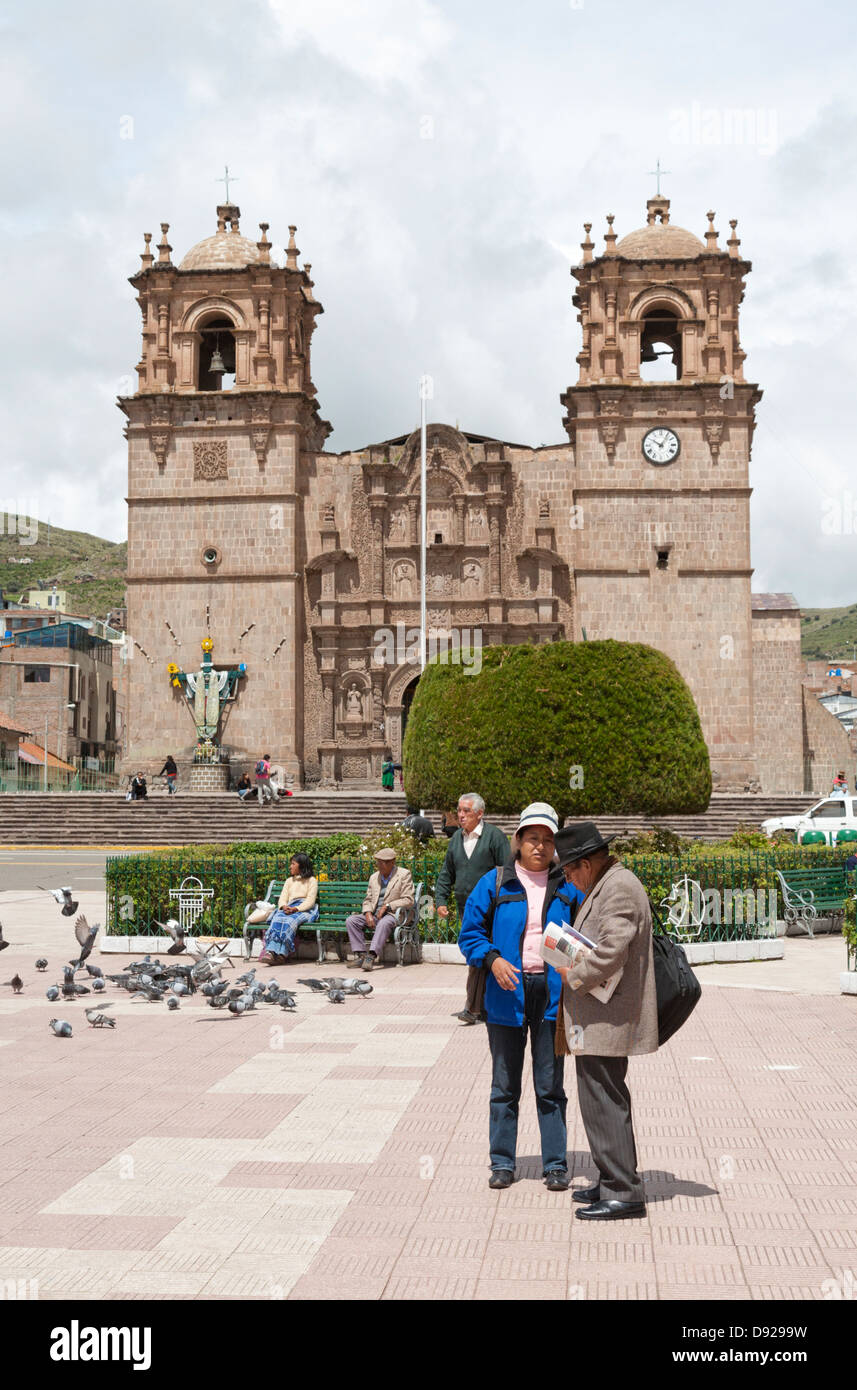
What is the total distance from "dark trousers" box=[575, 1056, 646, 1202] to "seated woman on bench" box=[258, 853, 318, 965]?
23.8ft

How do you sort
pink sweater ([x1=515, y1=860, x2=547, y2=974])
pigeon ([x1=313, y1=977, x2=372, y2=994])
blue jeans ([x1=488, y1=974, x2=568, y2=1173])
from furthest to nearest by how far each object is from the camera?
pigeon ([x1=313, y1=977, x2=372, y2=994]), pink sweater ([x1=515, y1=860, x2=547, y2=974]), blue jeans ([x1=488, y1=974, x2=568, y2=1173])

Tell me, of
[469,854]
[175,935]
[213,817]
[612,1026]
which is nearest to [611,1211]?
[612,1026]

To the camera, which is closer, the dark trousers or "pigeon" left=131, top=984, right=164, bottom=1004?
the dark trousers

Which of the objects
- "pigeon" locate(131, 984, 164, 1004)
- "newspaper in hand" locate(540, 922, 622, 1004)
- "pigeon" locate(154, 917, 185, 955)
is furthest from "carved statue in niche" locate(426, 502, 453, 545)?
"newspaper in hand" locate(540, 922, 622, 1004)

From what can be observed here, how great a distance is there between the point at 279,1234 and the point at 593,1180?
60.7 inches

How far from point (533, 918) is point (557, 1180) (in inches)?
43.3

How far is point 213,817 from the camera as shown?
2998 cm

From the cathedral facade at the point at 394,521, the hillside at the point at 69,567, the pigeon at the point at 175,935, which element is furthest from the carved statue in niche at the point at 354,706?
the hillside at the point at 69,567

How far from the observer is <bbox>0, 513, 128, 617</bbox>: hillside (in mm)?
91625

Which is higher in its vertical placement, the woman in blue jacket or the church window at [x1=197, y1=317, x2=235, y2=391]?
the church window at [x1=197, y1=317, x2=235, y2=391]

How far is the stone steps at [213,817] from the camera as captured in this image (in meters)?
28.8

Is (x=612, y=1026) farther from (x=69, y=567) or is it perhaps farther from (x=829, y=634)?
(x=829, y=634)

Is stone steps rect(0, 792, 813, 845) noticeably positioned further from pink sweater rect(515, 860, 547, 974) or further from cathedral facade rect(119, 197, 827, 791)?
pink sweater rect(515, 860, 547, 974)

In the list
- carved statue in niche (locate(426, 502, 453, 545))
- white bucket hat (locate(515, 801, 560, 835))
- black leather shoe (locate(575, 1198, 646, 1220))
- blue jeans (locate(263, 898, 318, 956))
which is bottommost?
black leather shoe (locate(575, 1198, 646, 1220))
